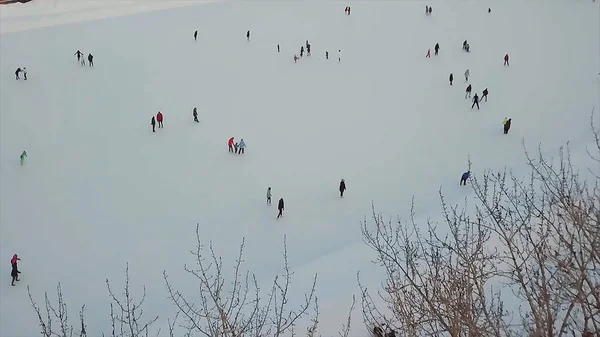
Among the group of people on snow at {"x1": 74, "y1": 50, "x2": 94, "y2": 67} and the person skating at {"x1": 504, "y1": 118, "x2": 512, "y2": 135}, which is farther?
the group of people on snow at {"x1": 74, "y1": 50, "x2": 94, "y2": 67}

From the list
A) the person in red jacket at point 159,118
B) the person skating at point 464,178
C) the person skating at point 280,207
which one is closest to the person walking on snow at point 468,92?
the person skating at point 464,178

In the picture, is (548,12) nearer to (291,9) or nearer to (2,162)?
(291,9)

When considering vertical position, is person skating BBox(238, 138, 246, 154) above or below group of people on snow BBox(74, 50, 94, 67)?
below

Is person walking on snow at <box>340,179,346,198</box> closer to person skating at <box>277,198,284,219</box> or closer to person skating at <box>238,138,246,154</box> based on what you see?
person skating at <box>277,198,284,219</box>

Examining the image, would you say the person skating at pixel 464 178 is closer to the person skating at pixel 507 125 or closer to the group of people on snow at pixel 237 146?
the person skating at pixel 507 125

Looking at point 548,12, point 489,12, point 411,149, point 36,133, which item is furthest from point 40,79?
point 548,12

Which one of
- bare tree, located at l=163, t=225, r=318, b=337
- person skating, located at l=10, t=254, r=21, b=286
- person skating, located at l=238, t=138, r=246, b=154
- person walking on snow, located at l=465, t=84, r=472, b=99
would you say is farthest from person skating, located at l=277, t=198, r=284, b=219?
person walking on snow, located at l=465, t=84, r=472, b=99
